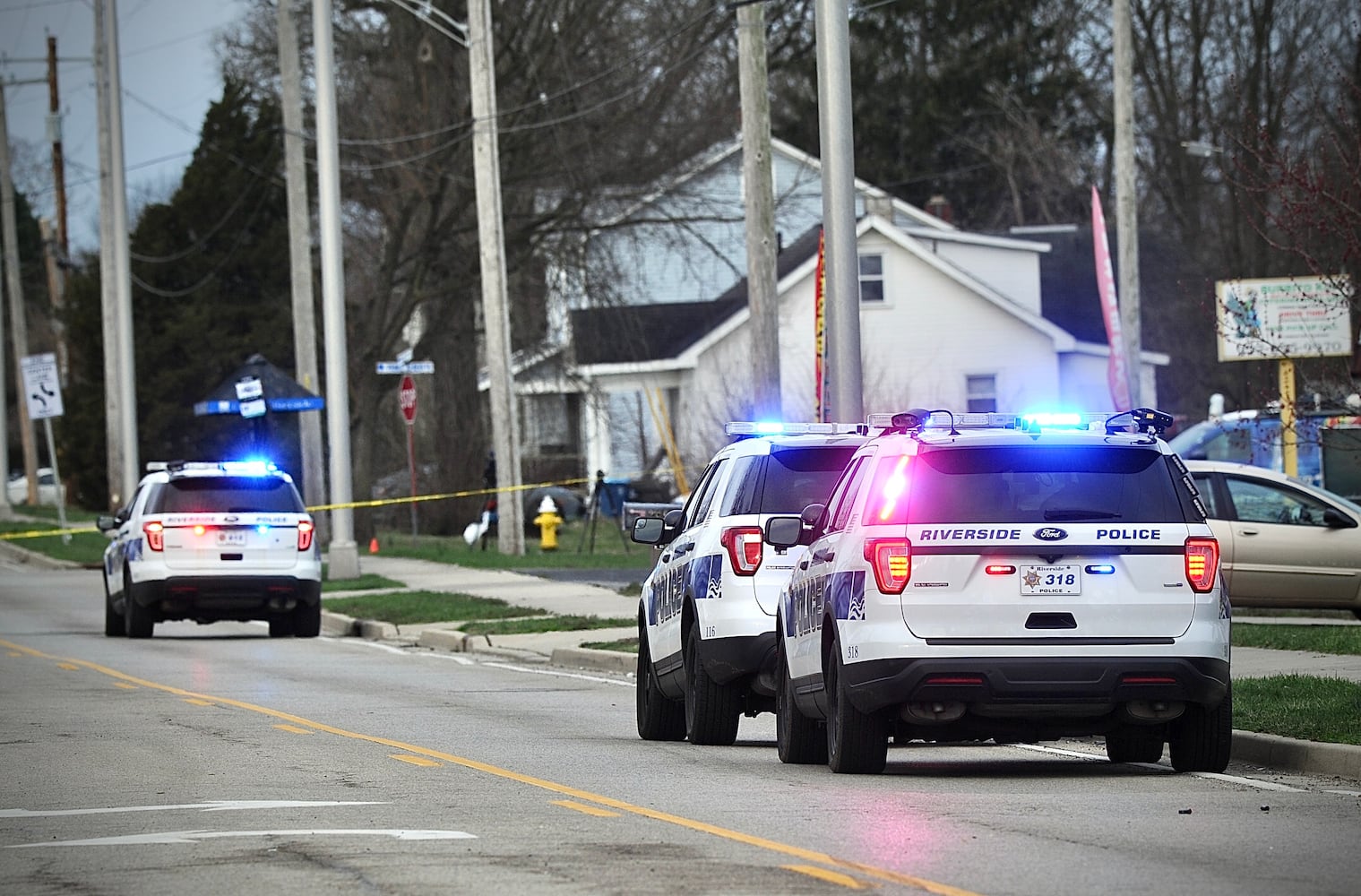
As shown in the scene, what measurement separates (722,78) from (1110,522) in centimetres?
3461

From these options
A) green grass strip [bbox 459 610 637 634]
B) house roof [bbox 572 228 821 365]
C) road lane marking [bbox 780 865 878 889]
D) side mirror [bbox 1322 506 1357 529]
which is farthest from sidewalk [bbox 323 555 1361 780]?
house roof [bbox 572 228 821 365]

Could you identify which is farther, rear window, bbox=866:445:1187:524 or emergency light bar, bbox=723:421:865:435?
emergency light bar, bbox=723:421:865:435

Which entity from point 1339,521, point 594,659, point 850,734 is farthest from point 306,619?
point 850,734

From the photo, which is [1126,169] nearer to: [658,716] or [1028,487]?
[658,716]

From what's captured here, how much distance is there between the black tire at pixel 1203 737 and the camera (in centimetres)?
1209

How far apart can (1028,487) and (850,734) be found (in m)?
1.59

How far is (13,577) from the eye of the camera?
39969 mm

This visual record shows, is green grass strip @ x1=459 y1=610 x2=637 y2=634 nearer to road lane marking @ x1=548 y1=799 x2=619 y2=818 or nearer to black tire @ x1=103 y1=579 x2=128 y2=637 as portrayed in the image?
black tire @ x1=103 y1=579 x2=128 y2=637

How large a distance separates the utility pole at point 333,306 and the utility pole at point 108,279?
14.0m

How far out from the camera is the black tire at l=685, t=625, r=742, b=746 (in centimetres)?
1446

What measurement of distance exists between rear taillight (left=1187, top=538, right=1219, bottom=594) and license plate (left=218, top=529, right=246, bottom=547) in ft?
53.2

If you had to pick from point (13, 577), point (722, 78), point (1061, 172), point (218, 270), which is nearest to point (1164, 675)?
point (13, 577)

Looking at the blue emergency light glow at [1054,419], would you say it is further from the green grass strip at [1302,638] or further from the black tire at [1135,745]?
the green grass strip at [1302,638]

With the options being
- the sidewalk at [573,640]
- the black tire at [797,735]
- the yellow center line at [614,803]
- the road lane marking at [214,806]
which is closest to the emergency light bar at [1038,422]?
the black tire at [797,735]
